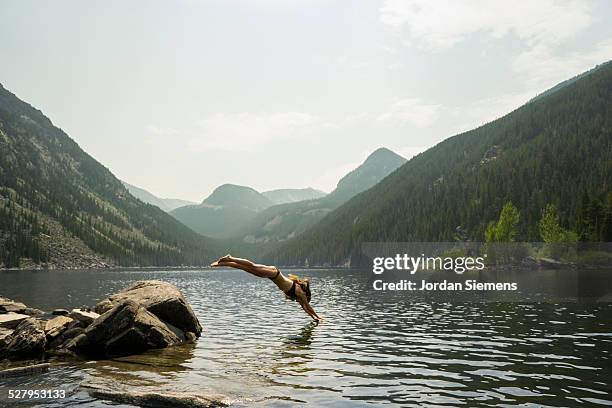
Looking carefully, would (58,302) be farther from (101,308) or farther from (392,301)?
(392,301)

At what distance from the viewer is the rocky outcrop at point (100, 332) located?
21672 millimetres

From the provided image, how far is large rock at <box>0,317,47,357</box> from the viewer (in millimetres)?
21031

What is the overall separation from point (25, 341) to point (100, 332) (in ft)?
10.6

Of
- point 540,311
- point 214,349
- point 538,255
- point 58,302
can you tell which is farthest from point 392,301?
point 538,255

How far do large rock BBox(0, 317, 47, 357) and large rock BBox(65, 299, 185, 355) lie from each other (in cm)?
129

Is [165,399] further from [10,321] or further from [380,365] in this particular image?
[10,321]

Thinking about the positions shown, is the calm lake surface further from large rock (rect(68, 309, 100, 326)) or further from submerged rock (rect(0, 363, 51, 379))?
large rock (rect(68, 309, 100, 326))

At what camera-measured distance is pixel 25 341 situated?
2131 cm

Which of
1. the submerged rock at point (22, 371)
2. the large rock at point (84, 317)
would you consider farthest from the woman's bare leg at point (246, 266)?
the submerged rock at point (22, 371)

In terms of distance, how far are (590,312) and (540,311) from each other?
355 centimetres

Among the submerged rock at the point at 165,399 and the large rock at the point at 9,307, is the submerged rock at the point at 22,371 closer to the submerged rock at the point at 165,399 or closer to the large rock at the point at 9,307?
the submerged rock at the point at 165,399

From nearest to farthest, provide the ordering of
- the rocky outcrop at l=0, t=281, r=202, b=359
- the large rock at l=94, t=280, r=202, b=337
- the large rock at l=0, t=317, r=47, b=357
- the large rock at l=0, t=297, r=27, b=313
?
the large rock at l=0, t=317, r=47, b=357
the rocky outcrop at l=0, t=281, r=202, b=359
the large rock at l=94, t=280, r=202, b=337
the large rock at l=0, t=297, r=27, b=313

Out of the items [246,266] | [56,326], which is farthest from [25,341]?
[246,266]

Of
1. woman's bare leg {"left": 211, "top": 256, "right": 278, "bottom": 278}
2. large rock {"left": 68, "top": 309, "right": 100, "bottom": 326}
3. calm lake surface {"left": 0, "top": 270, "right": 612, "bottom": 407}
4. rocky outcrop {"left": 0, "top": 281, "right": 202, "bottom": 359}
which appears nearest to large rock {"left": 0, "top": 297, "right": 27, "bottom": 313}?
rocky outcrop {"left": 0, "top": 281, "right": 202, "bottom": 359}
